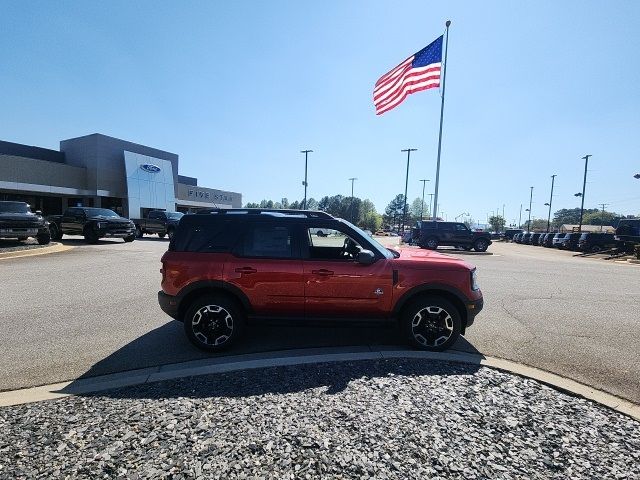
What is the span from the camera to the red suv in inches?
172

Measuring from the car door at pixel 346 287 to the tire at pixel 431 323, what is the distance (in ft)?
1.14

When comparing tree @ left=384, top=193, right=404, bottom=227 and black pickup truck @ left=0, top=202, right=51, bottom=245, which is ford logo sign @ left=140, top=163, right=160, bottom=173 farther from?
tree @ left=384, top=193, right=404, bottom=227

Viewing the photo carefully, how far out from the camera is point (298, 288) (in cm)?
437

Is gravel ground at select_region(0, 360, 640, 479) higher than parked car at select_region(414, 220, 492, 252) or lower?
lower

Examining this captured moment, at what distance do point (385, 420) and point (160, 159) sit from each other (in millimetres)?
52895

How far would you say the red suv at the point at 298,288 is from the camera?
4359mm

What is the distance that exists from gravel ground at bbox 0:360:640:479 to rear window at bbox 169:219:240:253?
1.67 m

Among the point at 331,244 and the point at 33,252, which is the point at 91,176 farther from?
the point at 331,244

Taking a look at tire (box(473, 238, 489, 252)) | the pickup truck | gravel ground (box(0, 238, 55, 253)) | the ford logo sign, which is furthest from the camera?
the ford logo sign

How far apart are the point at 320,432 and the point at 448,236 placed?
21.9 meters

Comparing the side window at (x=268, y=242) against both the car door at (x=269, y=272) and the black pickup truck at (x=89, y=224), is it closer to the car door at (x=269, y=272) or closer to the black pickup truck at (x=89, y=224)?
the car door at (x=269, y=272)

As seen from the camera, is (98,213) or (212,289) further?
(98,213)

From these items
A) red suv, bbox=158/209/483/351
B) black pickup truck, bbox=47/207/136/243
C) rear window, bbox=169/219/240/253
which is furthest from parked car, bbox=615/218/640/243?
black pickup truck, bbox=47/207/136/243

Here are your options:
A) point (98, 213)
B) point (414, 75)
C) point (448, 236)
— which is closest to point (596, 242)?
point (448, 236)
